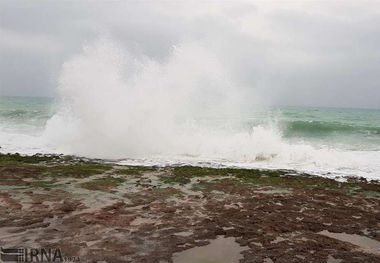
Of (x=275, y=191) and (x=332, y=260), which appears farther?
(x=275, y=191)

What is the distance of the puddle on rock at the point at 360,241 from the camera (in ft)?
19.6

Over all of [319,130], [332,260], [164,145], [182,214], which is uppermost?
[319,130]

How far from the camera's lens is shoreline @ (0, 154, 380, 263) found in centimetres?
571

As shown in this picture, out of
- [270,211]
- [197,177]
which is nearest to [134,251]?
[270,211]

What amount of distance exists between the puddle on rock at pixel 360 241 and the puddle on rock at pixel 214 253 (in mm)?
2023

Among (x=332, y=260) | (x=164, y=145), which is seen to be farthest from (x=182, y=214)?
(x=164, y=145)

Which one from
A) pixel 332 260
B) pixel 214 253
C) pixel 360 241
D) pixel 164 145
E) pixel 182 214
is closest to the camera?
pixel 332 260

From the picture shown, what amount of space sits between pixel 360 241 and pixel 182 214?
364 centimetres

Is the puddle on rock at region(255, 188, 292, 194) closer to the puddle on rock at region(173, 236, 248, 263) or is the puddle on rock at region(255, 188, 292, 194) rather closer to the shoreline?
the shoreline

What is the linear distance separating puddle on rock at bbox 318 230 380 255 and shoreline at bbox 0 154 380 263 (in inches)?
1.5

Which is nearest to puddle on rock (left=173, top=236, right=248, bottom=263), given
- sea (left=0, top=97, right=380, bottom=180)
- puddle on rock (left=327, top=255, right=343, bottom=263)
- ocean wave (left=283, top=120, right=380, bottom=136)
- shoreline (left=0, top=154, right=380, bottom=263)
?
shoreline (left=0, top=154, right=380, bottom=263)

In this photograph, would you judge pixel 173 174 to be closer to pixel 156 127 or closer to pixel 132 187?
pixel 132 187

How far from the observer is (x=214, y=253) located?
222 inches

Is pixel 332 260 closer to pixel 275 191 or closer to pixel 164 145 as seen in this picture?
pixel 275 191
